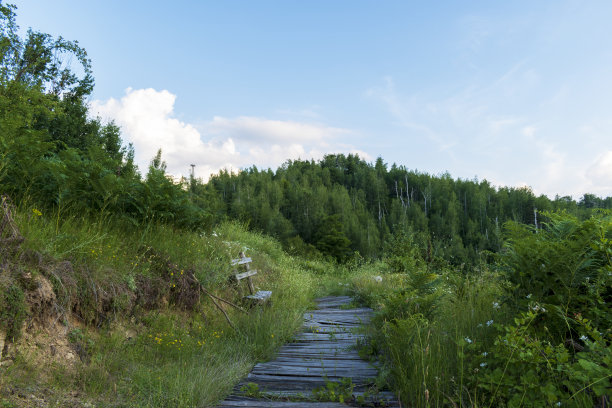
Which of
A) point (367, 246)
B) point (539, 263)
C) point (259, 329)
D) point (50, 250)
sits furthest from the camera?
point (367, 246)

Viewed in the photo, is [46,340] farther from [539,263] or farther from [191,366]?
[539,263]

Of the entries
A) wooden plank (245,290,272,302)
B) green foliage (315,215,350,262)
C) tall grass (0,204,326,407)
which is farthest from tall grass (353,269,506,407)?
green foliage (315,215,350,262)

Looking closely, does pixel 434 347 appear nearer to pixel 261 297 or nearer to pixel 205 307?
pixel 205 307

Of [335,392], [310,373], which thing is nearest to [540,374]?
[335,392]

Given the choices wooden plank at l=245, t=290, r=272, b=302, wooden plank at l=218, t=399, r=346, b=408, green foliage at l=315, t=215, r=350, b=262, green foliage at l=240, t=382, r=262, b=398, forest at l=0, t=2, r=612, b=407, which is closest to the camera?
forest at l=0, t=2, r=612, b=407

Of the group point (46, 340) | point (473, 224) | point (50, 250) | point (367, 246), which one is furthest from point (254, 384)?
point (473, 224)

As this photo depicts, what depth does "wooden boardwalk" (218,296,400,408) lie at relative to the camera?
127 inches

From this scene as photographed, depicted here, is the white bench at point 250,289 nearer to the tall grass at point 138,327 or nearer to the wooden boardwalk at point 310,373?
the tall grass at point 138,327

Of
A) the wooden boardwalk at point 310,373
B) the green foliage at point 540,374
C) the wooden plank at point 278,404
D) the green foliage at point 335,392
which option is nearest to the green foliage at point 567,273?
the green foliage at point 540,374

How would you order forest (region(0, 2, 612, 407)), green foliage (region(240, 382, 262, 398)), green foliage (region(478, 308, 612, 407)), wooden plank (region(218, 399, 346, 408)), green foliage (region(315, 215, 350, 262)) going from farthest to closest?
green foliage (region(315, 215, 350, 262)) < green foliage (region(240, 382, 262, 398)) < wooden plank (region(218, 399, 346, 408)) < forest (region(0, 2, 612, 407)) < green foliage (region(478, 308, 612, 407))

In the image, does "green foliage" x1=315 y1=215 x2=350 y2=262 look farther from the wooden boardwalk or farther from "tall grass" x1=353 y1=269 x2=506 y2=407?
"tall grass" x1=353 y1=269 x2=506 y2=407

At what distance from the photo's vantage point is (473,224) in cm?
7569

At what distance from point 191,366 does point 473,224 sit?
80854 millimetres

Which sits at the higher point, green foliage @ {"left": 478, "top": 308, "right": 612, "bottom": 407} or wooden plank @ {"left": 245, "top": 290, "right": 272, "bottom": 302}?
green foliage @ {"left": 478, "top": 308, "right": 612, "bottom": 407}
